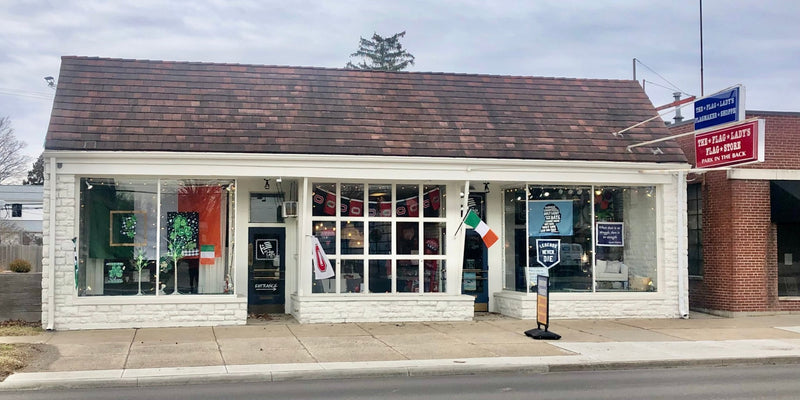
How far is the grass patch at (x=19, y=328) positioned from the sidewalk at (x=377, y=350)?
1.21 feet

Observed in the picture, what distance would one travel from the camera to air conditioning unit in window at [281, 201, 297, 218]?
16.3m

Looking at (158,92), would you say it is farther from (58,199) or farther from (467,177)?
(467,177)

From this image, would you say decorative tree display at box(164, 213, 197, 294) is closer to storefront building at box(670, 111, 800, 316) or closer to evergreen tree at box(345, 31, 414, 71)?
storefront building at box(670, 111, 800, 316)

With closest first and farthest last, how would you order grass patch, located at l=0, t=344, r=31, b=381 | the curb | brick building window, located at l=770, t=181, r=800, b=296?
the curb, grass patch, located at l=0, t=344, r=31, b=381, brick building window, located at l=770, t=181, r=800, b=296

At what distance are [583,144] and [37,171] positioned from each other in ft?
183

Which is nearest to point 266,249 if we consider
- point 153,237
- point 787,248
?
point 153,237

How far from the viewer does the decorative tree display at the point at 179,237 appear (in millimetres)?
15555

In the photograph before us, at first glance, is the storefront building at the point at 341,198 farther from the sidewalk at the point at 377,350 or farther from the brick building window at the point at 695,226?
the brick building window at the point at 695,226

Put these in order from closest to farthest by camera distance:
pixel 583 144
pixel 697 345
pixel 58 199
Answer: pixel 697 345
pixel 58 199
pixel 583 144

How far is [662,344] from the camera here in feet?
44.3

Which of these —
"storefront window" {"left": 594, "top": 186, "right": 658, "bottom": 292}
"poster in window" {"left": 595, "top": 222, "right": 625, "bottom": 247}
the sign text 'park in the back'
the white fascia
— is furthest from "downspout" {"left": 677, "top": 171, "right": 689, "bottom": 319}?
"poster in window" {"left": 595, "top": 222, "right": 625, "bottom": 247}

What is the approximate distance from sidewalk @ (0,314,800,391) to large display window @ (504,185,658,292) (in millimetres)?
1268

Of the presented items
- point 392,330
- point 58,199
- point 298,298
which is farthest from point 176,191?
point 392,330

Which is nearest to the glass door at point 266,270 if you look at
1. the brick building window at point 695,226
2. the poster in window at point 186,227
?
the poster in window at point 186,227
